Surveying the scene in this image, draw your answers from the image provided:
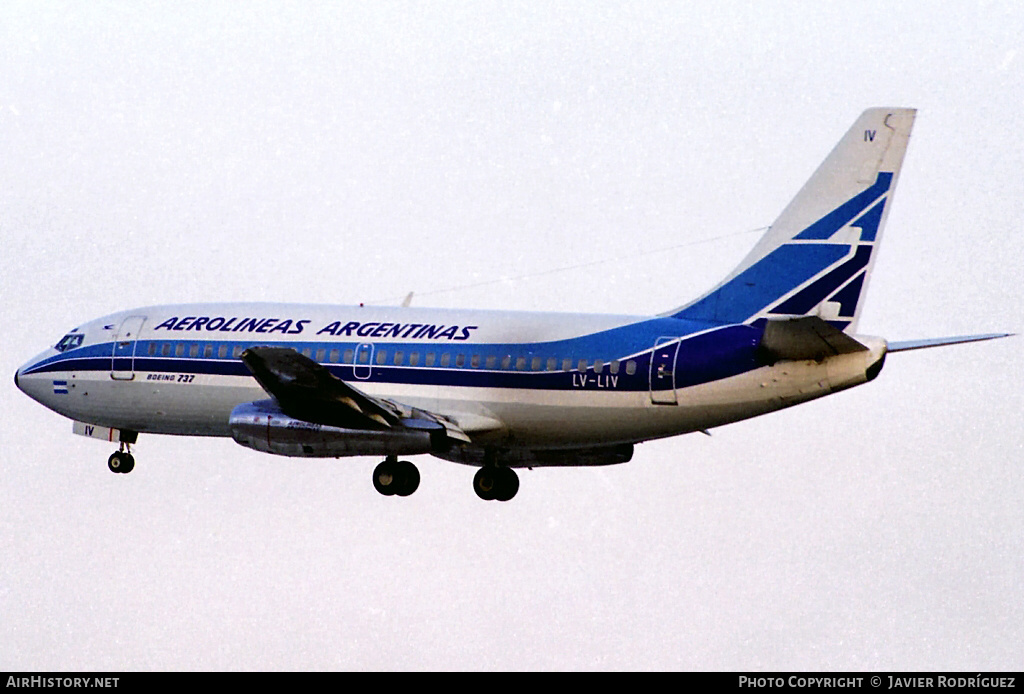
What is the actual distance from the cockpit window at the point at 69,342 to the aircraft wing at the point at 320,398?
10727 mm

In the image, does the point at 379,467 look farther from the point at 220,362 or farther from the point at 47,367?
the point at 47,367

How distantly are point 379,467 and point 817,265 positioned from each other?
1350 centimetres

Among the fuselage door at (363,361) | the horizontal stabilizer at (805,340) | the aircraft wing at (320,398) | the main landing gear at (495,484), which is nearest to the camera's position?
the horizontal stabilizer at (805,340)

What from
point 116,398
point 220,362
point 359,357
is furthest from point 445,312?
point 116,398

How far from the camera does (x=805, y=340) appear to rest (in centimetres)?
4266

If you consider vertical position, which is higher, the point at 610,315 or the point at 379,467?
the point at 610,315

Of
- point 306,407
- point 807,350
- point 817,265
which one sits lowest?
point 306,407

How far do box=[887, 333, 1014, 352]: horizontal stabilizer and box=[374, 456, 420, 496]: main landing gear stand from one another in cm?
1394

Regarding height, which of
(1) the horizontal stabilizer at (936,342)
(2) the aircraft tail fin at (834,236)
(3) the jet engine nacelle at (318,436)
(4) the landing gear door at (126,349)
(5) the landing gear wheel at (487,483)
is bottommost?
(3) the jet engine nacelle at (318,436)

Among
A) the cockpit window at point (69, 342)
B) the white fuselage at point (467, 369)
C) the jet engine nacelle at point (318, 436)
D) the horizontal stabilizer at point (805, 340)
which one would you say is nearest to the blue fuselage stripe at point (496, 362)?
the white fuselage at point (467, 369)

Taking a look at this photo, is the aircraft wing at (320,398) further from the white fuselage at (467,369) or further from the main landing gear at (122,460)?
the main landing gear at (122,460)

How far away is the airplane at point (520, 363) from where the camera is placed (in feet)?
146

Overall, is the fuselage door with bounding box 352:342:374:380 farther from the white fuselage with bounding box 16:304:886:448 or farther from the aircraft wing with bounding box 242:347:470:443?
the aircraft wing with bounding box 242:347:470:443

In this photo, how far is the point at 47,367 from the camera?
56.0 metres
